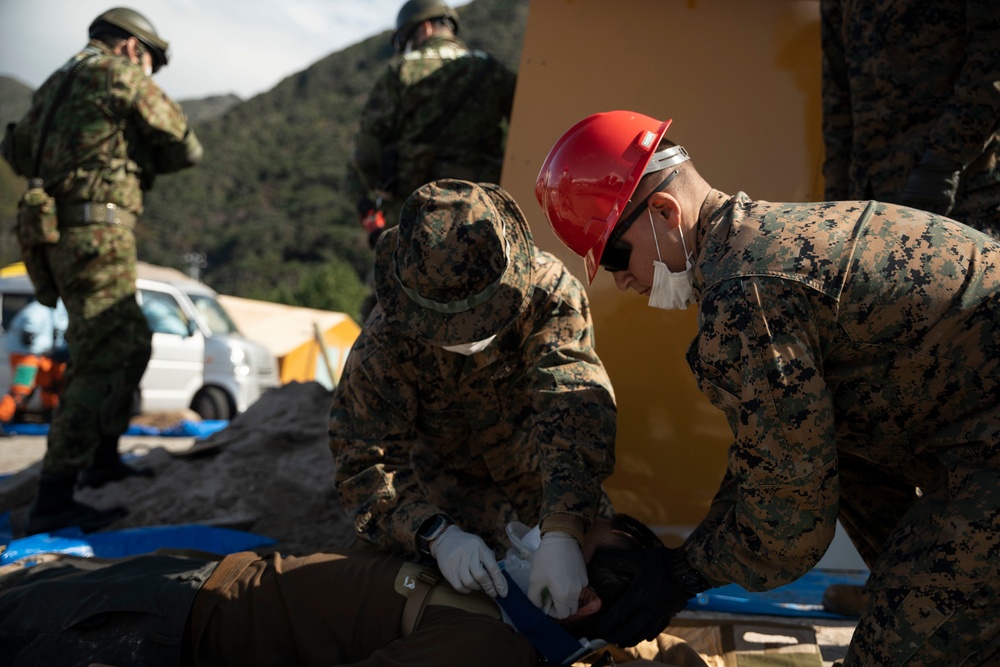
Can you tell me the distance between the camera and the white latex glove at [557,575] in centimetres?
224

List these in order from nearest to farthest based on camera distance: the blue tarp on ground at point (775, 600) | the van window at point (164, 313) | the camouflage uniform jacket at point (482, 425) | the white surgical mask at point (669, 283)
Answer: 1. the white surgical mask at point (669, 283)
2. the camouflage uniform jacket at point (482, 425)
3. the blue tarp on ground at point (775, 600)
4. the van window at point (164, 313)

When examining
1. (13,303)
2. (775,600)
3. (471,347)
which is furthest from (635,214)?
(13,303)

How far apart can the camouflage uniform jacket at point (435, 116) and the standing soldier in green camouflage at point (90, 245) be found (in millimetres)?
1172

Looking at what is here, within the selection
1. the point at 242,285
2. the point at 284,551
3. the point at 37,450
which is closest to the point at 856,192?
the point at 284,551

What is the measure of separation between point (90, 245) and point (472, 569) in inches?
122

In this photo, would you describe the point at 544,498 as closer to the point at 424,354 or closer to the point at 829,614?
the point at 424,354

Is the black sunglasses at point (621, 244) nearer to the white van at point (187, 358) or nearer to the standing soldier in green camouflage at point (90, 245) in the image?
the standing soldier in green camouflage at point (90, 245)

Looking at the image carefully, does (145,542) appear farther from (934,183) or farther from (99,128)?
(934,183)

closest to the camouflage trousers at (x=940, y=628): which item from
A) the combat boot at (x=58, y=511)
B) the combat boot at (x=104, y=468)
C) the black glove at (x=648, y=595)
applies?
the black glove at (x=648, y=595)

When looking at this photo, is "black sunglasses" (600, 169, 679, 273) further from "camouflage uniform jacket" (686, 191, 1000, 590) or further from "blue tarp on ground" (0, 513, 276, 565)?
"blue tarp on ground" (0, 513, 276, 565)

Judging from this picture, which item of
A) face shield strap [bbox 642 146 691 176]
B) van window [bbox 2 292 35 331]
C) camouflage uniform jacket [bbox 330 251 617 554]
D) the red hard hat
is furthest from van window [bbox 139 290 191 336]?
face shield strap [bbox 642 146 691 176]

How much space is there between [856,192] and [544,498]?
164cm

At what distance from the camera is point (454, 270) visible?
2.50 m

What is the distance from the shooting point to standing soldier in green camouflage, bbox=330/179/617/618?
2400 millimetres
